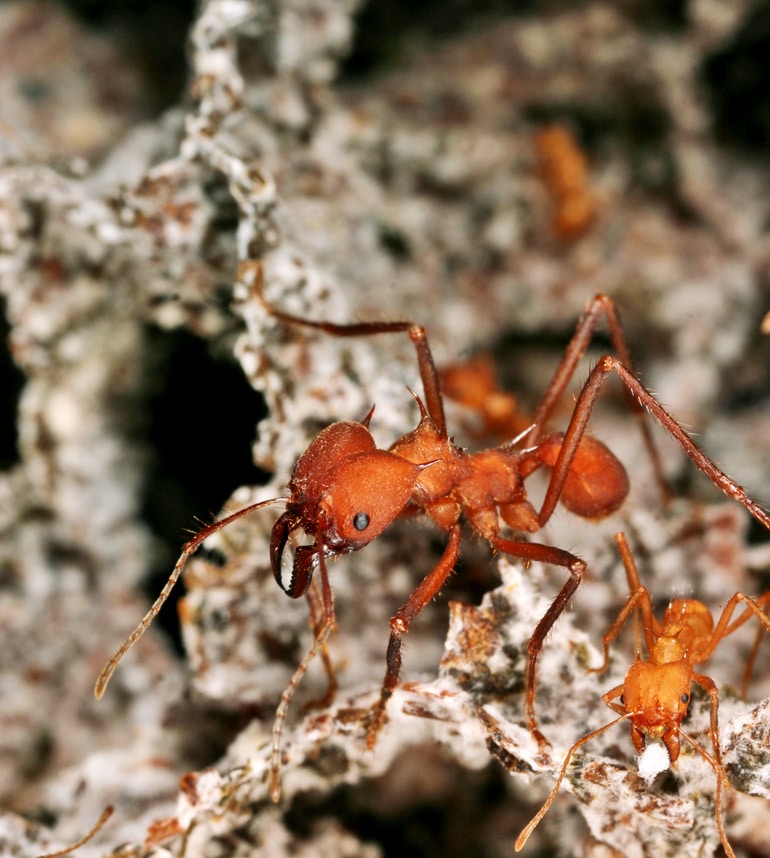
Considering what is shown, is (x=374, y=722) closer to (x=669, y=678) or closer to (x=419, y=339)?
(x=669, y=678)

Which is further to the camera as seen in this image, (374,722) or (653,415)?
(653,415)

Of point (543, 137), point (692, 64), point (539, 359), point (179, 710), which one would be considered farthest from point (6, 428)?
point (692, 64)

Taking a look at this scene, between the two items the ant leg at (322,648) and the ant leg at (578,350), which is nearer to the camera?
the ant leg at (322,648)

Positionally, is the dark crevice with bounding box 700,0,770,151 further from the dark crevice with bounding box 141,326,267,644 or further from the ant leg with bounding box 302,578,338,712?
the ant leg with bounding box 302,578,338,712

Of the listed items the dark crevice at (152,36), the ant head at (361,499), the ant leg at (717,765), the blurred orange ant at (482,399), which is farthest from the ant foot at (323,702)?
the dark crevice at (152,36)

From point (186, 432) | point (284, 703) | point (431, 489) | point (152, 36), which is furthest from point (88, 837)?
point (152, 36)

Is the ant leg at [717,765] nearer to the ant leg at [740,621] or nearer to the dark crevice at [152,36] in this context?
the ant leg at [740,621]

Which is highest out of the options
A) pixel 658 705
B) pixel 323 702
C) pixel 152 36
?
pixel 152 36
